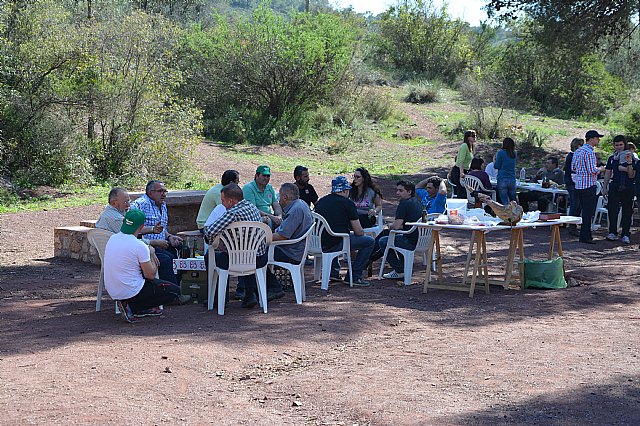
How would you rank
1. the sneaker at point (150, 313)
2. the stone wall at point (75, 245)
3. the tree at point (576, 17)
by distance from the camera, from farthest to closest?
the tree at point (576, 17), the stone wall at point (75, 245), the sneaker at point (150, 313)

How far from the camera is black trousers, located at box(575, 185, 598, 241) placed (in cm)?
1266

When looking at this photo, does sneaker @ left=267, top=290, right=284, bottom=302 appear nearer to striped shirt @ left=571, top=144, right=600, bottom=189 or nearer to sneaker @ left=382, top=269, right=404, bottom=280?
sneaker @ left=382, top=269, right=404, bottom=280

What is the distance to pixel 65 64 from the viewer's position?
17.5m

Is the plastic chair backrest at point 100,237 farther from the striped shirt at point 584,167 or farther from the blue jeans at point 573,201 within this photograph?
the blue jeans at point 573,201

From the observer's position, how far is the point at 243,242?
7961 millimetres

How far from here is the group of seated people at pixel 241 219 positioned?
289 inches

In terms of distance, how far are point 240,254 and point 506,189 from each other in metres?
7.56

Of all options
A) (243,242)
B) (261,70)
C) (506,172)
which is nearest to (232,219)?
(243,242)

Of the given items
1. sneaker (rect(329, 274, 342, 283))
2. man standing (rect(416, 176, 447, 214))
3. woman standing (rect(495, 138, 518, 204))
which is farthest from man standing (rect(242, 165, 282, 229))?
woman standing (rect(495, 138, 518, 204))

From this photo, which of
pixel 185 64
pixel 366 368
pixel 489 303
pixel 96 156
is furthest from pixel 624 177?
pixel 185 64

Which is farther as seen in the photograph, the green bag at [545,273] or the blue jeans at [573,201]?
the blue jeans at [573,201]

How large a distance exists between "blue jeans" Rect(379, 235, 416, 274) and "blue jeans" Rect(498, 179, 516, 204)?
4.59 m

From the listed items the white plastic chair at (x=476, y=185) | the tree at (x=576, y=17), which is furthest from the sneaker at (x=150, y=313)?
the tree at (x=576, y=17)

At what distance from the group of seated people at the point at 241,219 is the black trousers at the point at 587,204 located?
272cm
